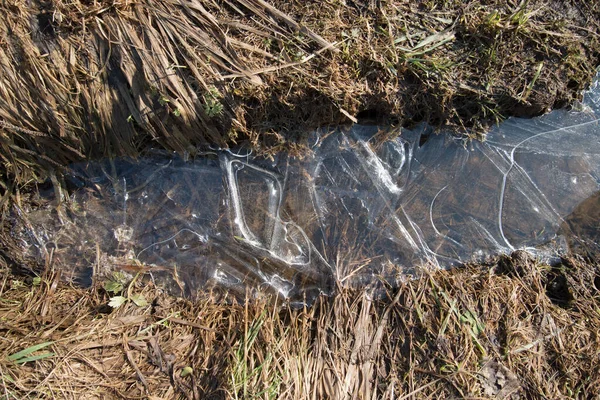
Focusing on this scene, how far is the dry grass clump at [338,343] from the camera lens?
249 centimetres

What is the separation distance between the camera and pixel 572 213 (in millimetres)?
2764

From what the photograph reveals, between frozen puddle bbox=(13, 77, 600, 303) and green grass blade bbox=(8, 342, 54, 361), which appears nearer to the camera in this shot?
green grass blade bbox=(8, 342, 54, 361)

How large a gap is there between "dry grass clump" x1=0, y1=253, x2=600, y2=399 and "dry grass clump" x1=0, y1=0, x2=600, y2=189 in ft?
3.31

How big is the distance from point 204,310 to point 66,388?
825 millimetres

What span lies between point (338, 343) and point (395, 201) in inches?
35.0

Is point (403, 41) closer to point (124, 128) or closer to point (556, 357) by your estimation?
point (124, 128)

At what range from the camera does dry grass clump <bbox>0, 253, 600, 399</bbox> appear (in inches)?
98.2

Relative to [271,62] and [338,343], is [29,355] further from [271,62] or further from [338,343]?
[271,62]

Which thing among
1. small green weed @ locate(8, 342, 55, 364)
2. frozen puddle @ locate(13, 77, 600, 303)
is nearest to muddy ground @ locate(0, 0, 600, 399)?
small green weed @ locate(8, 342, 55, 364)

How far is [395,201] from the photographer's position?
9.03 feet

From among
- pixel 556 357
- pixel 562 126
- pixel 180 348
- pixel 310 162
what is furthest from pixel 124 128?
pixel 556 357

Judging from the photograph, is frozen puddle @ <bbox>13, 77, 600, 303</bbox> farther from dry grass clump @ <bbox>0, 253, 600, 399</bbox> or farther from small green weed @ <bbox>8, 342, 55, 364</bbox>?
small green weed @ <bbox>8, 342, 55, 364</bbox>

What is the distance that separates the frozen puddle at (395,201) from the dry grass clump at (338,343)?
0.15 meters

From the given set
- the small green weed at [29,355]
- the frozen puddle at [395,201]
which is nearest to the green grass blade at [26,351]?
the small green weed at [29,355]
